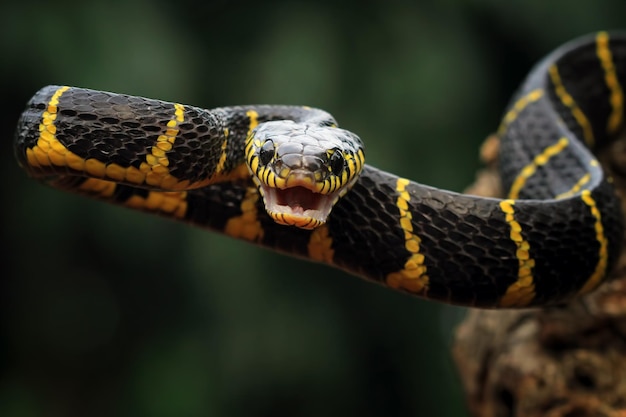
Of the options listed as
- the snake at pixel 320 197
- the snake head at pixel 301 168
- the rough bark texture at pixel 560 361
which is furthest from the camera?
the rough bark texture at pixel 560 361

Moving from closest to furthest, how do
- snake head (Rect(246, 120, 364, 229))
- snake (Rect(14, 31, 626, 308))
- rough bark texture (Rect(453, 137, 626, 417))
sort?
snake head (Rect(246, 120, 364, 229)) < snake (Rect(14, 31, 626, 308)) < rough bark texture (Rect(453, 137, 626, 417))

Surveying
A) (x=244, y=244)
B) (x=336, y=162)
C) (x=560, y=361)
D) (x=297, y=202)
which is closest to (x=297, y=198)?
(x=297, y=202)

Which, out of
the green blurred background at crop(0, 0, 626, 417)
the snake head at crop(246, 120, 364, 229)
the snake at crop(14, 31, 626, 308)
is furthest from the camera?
the green blurred background at crop(0, 0, 626, 417)

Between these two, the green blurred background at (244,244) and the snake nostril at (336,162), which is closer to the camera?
the snake nostril at (336,162)

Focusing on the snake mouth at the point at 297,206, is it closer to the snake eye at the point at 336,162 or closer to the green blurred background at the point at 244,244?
the snake eye at the point at 336,162

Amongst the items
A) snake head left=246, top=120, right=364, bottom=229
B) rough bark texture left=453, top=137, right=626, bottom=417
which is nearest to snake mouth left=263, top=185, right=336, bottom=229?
snake head left=246, top=120, right=364, bottom=229

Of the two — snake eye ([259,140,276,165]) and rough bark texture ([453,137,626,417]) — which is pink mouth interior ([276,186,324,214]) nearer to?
snake eye ([259,140,276,165])

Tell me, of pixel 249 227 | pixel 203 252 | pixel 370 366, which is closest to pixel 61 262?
pixel 203 252

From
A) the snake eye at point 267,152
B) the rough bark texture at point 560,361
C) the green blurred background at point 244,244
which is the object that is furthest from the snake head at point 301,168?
the green blurred background at point 244,244
